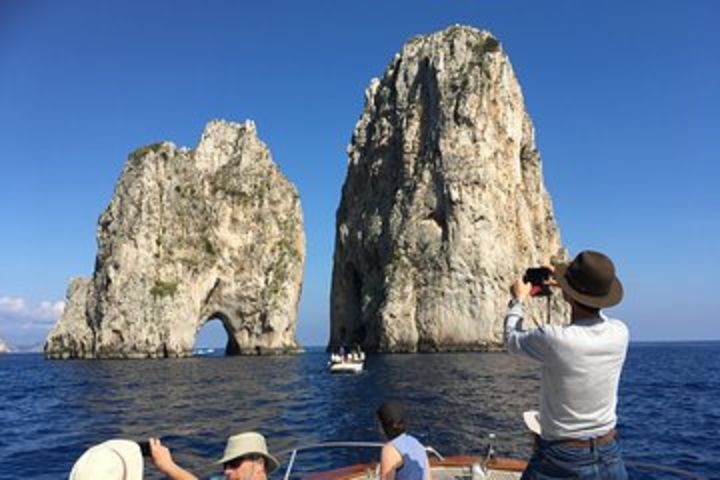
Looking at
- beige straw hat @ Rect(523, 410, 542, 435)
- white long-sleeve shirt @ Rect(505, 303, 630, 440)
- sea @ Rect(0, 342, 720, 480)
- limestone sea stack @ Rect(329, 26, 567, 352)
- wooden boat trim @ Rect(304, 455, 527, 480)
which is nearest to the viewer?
white long-sleeve shirt @ Rect(505, 303, 630, 440)

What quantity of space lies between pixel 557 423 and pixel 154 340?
96621 mm

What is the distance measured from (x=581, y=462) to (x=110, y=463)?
289cm

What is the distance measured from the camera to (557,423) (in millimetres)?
4234

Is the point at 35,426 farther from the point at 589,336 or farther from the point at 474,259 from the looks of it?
the point at 474,259

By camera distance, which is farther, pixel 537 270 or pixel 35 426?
pixel 35 426

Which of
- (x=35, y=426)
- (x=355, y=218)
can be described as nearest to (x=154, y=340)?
(x=355, y=218)

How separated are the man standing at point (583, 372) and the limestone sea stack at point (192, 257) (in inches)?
3769

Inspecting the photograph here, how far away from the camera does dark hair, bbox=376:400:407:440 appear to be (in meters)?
6.02

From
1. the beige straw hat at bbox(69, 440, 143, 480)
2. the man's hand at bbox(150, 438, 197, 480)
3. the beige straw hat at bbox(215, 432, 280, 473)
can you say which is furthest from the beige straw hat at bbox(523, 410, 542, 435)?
the beige straw hat at bbox(69, 440, 143, 480)

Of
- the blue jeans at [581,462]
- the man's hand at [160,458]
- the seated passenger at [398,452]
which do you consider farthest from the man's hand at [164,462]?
the blue jeans at [581,462]

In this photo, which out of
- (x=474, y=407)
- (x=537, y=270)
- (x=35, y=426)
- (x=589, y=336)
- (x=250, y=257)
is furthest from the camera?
(x=250, y=257)

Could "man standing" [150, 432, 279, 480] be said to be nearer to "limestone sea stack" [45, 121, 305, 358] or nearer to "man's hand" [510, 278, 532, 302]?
"man's hand" [510, 278, 532, 302]

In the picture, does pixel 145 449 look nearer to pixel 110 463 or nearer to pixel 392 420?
pixel 110 463

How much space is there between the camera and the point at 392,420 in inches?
237
